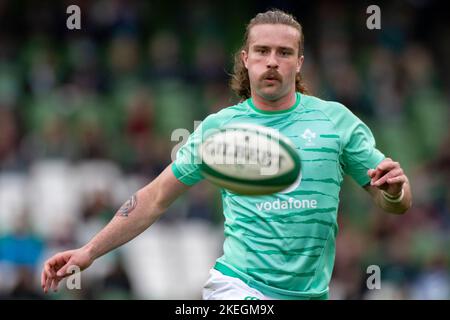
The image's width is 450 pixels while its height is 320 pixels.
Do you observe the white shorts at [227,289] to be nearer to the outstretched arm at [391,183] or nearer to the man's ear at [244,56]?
the outstretched arm at [391,183]

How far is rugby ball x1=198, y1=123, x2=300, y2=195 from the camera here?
619 centimetres

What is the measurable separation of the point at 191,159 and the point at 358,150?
3.36 feet

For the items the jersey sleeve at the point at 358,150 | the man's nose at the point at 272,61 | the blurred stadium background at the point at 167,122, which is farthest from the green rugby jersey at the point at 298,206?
the blurred stadium background at the point at 167,122

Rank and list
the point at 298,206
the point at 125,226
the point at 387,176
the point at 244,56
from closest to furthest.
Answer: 1. the point at 387,176
2. the point at 298,206
3. the point at 125,226
4. the point at 244,56

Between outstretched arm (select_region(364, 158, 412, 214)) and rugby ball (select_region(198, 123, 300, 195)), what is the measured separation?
447mm

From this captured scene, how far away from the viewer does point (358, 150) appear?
6637mm

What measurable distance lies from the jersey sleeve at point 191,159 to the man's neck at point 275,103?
0.98 ft

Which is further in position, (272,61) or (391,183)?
(272,61)

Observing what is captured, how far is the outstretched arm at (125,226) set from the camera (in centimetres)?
676

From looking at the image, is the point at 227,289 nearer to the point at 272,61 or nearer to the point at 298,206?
the point at 298,206

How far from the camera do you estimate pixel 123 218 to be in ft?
22.7

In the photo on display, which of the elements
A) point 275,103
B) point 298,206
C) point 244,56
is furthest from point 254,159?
point 244,56

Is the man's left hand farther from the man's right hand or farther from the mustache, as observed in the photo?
the man's right hand

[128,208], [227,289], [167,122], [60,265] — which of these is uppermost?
[167,122]
